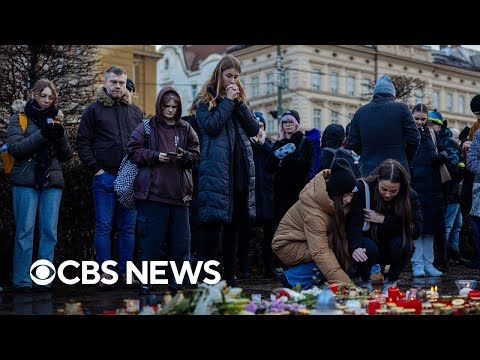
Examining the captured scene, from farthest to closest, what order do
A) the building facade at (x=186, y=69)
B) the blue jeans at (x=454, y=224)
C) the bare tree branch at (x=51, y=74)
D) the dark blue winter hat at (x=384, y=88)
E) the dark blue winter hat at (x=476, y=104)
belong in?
the building facade at (x=186, y=69) < the bare tree branch at (x=51, y=74) < the blue jeans at (x=454, y=224) < the dark blue winter hat at (x=476, y=104) < the dark blue winter hat at (x=384, y=88)

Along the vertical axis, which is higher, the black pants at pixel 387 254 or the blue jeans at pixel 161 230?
the blue jeans at pixel 161 230

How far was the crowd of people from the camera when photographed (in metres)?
6.13

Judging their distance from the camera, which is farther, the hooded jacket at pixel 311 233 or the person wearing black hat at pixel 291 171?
the person wearing black hat at pixel 291 171

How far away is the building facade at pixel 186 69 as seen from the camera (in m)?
56.5

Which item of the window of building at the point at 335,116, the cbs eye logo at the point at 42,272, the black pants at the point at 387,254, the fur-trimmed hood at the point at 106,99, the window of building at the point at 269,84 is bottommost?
the cbs eye logo at the point at 42,272

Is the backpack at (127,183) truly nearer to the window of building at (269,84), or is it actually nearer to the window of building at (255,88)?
the window of building at (255,88)

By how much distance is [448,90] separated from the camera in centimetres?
2128

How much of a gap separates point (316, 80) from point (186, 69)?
71.9ft

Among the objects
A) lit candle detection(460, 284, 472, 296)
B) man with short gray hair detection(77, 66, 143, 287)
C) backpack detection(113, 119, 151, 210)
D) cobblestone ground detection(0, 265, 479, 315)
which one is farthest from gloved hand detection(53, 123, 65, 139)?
lit candle detection(460, 284, 472, 296)

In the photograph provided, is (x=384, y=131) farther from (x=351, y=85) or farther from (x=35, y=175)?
(x=351, y=85)

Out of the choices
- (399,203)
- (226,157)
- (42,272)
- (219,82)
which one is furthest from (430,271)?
(42,272)

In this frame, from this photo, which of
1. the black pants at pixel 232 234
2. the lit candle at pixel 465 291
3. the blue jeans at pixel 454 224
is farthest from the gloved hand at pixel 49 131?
the blue jeans at pixel 454 224

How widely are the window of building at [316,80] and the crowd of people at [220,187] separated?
29167 mm
